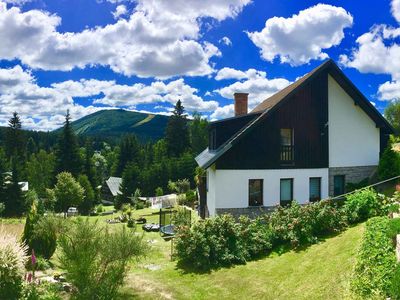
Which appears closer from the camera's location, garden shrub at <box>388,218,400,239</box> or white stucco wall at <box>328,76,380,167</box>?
garden shrub at <box>388,218,400,239</box>

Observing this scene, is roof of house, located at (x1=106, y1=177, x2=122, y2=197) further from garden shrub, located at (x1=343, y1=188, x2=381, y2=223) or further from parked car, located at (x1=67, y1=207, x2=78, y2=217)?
garden shrub, located at (x1=343, y1=188, x2=381, y2=223)

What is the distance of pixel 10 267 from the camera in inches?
335

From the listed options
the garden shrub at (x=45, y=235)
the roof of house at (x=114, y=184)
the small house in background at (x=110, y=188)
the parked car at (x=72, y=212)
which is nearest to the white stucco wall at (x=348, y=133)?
the garden shrub at (x=45, y=235)

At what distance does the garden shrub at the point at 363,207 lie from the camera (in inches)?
584

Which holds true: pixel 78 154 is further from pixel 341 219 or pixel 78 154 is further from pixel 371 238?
pixel 371 238

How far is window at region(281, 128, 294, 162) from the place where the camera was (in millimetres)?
20453

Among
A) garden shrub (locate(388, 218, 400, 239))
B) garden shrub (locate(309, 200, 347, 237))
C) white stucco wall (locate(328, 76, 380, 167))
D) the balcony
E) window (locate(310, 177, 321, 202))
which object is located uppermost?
white stucco wall (locate(328, 76, 380, 167))

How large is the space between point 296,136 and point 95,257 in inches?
544

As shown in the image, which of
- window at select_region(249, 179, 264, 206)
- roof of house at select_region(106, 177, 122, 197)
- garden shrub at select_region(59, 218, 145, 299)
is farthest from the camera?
roof of house at select_region(106, 177, 122, 197)

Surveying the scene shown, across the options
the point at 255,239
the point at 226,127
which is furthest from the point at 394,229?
the point at 226,127

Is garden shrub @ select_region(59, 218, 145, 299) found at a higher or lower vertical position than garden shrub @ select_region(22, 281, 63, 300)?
higher

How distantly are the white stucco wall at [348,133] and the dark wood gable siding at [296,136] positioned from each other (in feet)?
2.13

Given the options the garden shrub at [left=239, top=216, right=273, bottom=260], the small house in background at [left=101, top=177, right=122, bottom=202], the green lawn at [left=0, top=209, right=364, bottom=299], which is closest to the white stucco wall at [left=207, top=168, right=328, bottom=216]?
the garden shrub at [left=239, top=216, right=273, bottom=260]

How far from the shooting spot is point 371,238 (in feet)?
31.5
